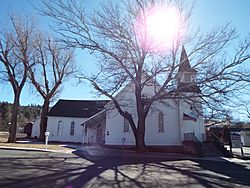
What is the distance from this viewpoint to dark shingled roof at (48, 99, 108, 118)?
36.6 m

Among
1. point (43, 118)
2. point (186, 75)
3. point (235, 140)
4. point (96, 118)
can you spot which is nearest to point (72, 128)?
point (43, 118)

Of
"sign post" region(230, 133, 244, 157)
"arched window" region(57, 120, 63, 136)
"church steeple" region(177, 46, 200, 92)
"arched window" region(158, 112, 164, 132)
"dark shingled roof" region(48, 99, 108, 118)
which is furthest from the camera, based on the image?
"dark shingled roof" region(48, 99, 108, 118)

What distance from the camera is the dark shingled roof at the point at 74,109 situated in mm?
36594

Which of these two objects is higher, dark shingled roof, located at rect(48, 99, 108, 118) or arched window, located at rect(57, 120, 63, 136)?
dark shingled roof, located at rect(48, 99, 108, 118)

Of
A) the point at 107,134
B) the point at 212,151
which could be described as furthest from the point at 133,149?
the point at 212,151

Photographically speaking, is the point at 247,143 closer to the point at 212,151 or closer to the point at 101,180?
the point at 212,151

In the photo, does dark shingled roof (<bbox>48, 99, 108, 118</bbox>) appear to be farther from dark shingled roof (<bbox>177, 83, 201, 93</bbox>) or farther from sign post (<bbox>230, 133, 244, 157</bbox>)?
sign post (<bbox>230, 133, 244, 157</bbox>)

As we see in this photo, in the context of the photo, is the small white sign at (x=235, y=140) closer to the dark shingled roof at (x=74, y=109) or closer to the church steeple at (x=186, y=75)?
the church steeple at (x=186, y=75)

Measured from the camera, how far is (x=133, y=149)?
23.4 m

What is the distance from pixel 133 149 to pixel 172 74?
9468 millimetres

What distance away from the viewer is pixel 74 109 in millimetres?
38156

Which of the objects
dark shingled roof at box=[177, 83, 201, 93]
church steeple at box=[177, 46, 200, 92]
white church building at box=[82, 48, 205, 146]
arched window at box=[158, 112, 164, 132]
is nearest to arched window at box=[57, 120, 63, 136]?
white church building at box=[82, 48, 205, 146]

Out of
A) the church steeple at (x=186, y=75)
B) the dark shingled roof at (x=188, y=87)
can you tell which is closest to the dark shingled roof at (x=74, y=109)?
the church steeple at (x=186, y=75)

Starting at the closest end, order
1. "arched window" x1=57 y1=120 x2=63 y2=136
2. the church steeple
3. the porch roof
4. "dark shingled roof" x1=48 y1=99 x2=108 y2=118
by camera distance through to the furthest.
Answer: the church steeple → the porch roof → "arched window" x1=57 y1=120 x2=63 y2=136 → "dark shingled roof" x1=48 y1=99 x2=108 y2=118
